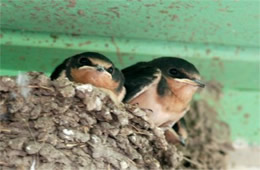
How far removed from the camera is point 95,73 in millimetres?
3725

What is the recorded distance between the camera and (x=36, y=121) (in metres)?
3.42

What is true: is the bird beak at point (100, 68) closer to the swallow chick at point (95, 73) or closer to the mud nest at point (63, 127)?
the swallow chick at point (95, 73)

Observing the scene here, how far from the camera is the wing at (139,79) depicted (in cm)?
391

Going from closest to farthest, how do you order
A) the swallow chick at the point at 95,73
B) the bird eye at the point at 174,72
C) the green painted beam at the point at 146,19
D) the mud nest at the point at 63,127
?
the mud nest at the point at 63,127 → the green painted beam at the point at 146,19 → the swallow chick at the point at 95,73 → the bird eye at the point at 174,72

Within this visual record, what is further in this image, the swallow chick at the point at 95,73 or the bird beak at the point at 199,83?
the bird beak at the point at 199,83

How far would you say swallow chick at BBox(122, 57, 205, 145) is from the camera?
395cm

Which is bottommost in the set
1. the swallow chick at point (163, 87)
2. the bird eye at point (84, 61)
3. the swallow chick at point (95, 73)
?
the swallow chick at point (163, 87)

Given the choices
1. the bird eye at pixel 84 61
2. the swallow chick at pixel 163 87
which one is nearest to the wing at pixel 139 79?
the swallow chick at pixel 163 87

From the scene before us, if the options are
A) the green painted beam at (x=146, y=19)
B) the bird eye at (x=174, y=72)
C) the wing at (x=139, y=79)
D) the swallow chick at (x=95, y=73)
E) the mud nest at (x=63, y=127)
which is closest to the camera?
the mud nest at (x=63, y=127)

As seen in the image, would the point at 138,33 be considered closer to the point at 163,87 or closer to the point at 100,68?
the point at 163,87

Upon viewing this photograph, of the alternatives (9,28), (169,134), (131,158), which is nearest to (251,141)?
(169,134)

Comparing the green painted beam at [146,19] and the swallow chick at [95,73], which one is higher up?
the green painted beam at [146,19]

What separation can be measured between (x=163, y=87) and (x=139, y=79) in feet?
0.58

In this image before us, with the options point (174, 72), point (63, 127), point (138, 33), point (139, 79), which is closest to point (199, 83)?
point (174, 72)
